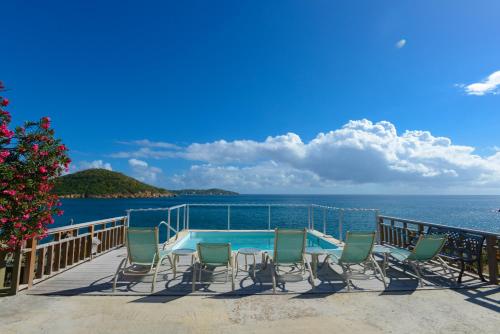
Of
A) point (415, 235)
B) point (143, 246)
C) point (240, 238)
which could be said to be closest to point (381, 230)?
point (415, 235)

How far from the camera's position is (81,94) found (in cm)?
1641

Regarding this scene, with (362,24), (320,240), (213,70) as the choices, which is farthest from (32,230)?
(213,70)

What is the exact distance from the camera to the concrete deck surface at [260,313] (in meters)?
2.68

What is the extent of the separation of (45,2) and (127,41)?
3.04 meters

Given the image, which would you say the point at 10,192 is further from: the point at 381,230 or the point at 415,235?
the point at 381,230

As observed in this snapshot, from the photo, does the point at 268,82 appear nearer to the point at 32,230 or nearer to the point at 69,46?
the point at 69,46

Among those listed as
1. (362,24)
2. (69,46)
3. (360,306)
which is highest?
(69,46)

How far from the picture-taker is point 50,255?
431 cm

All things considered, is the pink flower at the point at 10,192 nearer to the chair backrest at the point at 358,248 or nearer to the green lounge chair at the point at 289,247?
the green lounge chair at the point at 289,247

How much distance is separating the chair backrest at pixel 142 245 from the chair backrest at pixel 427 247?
404 centimetres

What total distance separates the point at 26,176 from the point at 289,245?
3806 mm

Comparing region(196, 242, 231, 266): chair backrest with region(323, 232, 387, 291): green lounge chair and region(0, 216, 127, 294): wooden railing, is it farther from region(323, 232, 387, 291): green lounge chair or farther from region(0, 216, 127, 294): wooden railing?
region(0, 216, 127, 294): wooden railing

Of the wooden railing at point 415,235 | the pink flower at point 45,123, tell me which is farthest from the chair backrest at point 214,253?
the wooden railing at point 415,235

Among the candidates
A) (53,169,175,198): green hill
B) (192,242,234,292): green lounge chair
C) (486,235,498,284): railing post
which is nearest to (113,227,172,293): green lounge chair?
(192,242,234,292): green lounge chair
